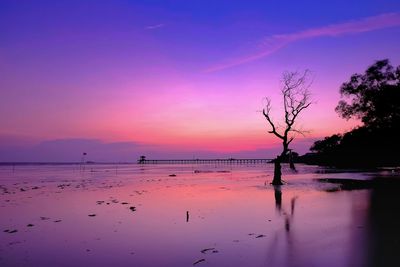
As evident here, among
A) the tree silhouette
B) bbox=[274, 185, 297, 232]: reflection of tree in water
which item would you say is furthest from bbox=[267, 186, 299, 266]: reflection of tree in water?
the tree silhouette

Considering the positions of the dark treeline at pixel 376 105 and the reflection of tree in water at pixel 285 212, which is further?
the dark treeline at pixel 376 105

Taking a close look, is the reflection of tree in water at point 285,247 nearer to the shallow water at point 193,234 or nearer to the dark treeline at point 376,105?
the shallow water at point 193,234

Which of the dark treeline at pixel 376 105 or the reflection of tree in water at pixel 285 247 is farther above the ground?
the dark treeline at pixel 376 105

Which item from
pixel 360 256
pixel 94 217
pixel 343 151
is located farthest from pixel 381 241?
pixel 343 151

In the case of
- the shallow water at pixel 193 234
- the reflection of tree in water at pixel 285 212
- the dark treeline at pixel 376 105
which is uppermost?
the dark treeline at pixel 376 105

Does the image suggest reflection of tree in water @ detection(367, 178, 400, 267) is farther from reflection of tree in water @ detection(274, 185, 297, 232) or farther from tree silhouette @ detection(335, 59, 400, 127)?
tree silhouette @ detection(335, 59, 400, 127)

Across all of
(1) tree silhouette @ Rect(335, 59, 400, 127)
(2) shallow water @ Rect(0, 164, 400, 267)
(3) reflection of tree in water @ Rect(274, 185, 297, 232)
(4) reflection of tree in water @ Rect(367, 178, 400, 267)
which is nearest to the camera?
(4) reflection of tree in water @ Rect(367, 178, 400, 267)

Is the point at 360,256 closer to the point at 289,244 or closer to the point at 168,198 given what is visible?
the point at 289,244

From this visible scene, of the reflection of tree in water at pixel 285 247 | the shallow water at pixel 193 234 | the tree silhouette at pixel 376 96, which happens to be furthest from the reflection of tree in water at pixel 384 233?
the tree silhouette at pixel 376 96

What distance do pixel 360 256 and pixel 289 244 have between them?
83.1 inches

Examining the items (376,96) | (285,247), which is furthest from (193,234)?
(376,96)

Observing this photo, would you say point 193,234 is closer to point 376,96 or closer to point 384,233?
point 384,233

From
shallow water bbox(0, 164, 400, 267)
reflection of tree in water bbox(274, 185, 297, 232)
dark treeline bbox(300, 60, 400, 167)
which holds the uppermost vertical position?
dark treeline bbox(300, 60, 400, 167)

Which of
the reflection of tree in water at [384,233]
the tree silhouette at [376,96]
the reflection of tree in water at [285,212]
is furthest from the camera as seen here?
the tree silhouette at [376,96]
